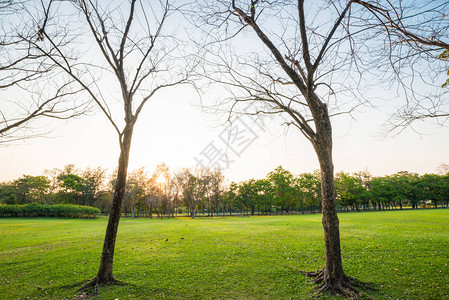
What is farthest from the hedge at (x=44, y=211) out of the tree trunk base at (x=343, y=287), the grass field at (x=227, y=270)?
the tree trunk base at (x=343, y=287)

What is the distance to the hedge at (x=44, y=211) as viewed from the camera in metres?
41.9

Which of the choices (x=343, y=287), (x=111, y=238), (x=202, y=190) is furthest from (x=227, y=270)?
(x=202, y=190)

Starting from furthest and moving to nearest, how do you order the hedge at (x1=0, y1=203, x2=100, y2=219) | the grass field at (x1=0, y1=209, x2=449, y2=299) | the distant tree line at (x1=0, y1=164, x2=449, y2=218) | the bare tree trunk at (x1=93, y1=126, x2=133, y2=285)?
1. the distant tree line at (x1=0, y1=164, x2=449, y2=218)
2. the hedge at (x1=0, y1=203, x2=100, y2=219)
3. the bare tree trunk at (x1=93, y1=126, x2=133, y2=285)
4. the grass field at (x1=0, y1=209, x2=449, y2=299)

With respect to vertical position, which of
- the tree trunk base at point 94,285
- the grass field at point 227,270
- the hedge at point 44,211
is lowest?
the hedge at point 44,211

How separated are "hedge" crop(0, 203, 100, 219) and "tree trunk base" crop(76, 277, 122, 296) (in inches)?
1911

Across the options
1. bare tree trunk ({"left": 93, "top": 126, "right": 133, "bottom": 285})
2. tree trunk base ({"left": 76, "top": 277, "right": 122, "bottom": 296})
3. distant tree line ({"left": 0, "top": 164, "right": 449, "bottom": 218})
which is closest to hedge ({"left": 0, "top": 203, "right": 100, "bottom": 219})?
distant tree line ({"left": 0, "top": 164, "right": 449, "bottom": 218})

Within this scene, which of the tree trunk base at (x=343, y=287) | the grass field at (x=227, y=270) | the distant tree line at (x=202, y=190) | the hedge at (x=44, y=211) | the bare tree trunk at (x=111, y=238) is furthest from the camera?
the distant tree line at (x=202, y=190)

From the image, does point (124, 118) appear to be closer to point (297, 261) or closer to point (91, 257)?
point (91, 257)

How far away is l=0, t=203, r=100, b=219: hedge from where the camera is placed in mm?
41906

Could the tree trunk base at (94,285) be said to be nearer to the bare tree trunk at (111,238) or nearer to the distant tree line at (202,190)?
the bare tree trunk at (111,238)

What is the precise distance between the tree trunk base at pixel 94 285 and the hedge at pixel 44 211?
48534mm

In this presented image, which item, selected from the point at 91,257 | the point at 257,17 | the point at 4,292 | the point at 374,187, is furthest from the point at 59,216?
the point at 374,187

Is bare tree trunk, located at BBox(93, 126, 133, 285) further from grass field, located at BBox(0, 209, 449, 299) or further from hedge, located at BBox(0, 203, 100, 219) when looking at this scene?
hedge, located at BBox(0, 203, 100, 219)

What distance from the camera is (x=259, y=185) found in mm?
69625
